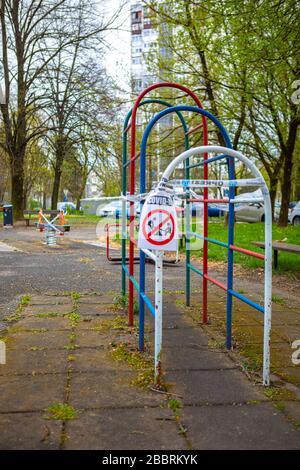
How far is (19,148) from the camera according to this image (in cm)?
1952

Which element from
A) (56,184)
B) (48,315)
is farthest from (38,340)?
(56,184)

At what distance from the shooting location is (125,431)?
8.00ft

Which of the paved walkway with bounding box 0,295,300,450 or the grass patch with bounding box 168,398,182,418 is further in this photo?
the grass patch with bounding box 168,398,182,418

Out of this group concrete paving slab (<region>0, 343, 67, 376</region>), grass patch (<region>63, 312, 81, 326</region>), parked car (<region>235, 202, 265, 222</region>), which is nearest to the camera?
concrete paving slab (<region>0, 343, 67, 376</region>)

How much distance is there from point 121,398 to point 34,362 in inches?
37.0

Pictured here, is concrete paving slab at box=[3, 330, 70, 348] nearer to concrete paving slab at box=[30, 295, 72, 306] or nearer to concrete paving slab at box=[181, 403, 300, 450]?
concrete paving slab at box=[30, 295, 72, 306]

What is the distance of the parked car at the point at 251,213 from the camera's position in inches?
923

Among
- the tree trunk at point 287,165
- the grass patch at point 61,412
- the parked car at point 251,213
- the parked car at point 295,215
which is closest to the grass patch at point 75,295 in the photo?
the grass patch at point 61,412

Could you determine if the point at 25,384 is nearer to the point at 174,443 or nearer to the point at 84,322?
the point at 174,443

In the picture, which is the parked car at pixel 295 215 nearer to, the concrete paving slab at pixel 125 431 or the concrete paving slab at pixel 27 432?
the concrete paving slab at pixel 125 431

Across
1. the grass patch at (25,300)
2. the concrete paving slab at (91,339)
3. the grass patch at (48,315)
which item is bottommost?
the concrete paving slab at (91,339)

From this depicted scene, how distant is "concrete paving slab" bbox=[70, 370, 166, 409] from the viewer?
280 cm

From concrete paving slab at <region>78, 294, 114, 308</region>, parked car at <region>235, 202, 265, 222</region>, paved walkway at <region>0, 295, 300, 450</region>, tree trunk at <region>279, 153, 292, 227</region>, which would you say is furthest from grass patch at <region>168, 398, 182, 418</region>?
parked car at <region>235, 202, 265, 222</region>

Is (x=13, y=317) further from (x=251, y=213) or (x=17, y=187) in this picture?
(x=251, y=213)
